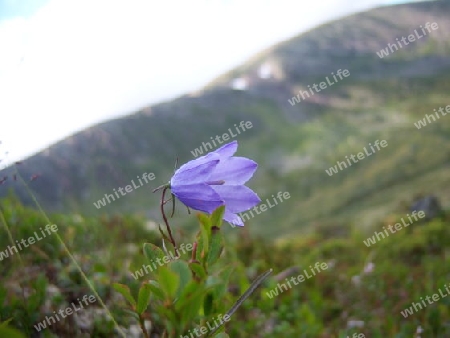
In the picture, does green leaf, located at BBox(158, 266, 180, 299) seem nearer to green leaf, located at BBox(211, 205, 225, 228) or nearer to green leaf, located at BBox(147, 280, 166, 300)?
green leaf, located at BBox(147, 280, 166, 300)

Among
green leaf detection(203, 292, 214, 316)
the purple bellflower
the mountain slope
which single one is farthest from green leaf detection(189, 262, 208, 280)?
the mountain slope

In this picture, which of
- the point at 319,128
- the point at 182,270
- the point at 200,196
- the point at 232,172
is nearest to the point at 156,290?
the point at 182,270

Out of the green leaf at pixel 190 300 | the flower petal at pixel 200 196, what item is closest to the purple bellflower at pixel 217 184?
the flower petal at pixel 200 196

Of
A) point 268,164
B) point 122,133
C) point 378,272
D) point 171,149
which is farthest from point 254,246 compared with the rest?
point 268,164

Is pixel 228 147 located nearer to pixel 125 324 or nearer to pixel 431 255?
pixel 125 324

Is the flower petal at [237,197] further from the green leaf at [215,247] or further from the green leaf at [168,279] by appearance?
the green leaf at [168,279]
